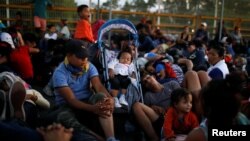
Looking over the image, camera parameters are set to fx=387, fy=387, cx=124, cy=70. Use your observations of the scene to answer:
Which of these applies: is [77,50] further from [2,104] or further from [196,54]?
[196,54]

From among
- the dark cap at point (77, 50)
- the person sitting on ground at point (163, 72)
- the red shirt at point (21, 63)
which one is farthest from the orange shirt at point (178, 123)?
the red shirt at point (21, 63)

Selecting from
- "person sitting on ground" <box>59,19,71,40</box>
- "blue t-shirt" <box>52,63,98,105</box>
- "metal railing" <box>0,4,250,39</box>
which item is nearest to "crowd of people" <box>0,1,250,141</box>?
"blue t-shirt" <box>52,63,98,105</box>

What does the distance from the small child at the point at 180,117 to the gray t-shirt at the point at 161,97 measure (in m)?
0.78

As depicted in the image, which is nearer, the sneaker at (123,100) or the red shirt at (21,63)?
the sneaker at (123,100)

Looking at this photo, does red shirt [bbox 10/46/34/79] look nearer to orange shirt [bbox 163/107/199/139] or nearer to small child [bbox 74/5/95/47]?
small child [bbox 74/5/95/47]

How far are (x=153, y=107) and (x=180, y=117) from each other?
2.49ft

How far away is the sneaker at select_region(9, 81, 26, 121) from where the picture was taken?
12.9 feet

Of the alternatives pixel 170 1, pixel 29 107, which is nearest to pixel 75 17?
pixel 170 1

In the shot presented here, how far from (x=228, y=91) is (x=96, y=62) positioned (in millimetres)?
3838

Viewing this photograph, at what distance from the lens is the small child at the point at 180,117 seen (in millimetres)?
4211

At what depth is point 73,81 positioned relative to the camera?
13.9ft

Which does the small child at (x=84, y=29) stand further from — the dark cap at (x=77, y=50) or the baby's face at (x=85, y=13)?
the dark cap at (x=77, y=50)

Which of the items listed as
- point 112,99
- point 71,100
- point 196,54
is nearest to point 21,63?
point 71,100

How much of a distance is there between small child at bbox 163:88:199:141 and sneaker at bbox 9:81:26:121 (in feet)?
5.05
